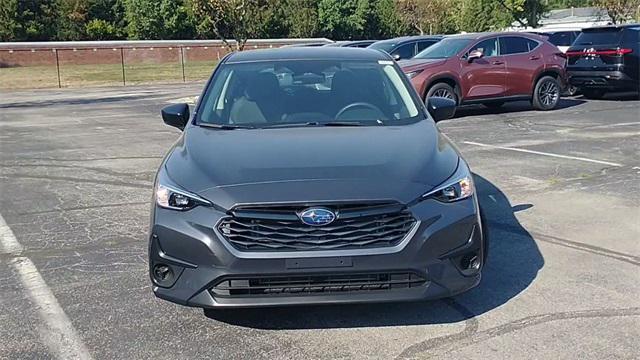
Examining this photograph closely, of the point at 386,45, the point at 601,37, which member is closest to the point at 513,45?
the point at 601,37

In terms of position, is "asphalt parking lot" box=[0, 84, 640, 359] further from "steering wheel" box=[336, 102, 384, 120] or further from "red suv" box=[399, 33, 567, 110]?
"red suv" box=[399, 33, 567, 110]

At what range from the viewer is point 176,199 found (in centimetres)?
386

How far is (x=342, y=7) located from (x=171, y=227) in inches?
2355

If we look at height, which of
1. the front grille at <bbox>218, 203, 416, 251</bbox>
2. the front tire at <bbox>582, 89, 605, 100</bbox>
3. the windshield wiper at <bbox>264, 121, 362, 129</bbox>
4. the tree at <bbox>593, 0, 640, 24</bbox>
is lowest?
the front tire at <bbox>582, 89, 605, 100</bbox>

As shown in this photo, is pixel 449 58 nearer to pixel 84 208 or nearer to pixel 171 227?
pixel 84 208

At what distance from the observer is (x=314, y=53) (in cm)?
572

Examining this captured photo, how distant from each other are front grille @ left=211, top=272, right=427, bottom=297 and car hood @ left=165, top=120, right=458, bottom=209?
40 cm

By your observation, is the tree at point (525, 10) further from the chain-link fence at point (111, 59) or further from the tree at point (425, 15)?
the chain-link fence at point (111, 59)

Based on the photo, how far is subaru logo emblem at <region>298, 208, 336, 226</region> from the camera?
361 cm

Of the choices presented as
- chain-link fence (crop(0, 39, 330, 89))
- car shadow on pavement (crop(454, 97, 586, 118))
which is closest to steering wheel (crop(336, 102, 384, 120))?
car shadow on pavement (crop(454, 97, 586, 118))

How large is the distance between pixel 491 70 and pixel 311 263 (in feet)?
38.9

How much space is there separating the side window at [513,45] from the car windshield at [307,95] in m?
10.1

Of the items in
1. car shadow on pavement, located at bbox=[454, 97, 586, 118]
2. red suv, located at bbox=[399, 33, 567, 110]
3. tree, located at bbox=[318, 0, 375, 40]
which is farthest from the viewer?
tree, located at bbox=[318, 0, 375, 40]

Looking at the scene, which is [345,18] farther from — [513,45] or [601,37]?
[513,45]
